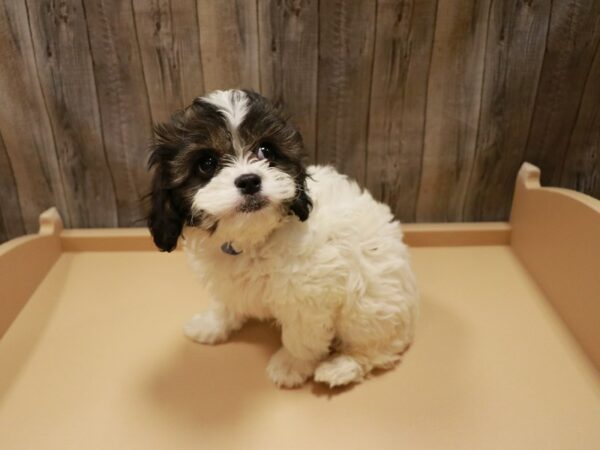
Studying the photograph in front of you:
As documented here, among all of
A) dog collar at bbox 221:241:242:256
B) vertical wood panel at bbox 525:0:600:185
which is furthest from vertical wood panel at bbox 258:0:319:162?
vertical wood panel at bbox 525:0:600:185

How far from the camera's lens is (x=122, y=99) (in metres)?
1.83

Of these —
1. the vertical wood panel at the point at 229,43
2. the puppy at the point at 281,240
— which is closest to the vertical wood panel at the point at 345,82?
the vertical wood panel at the point at 229,43

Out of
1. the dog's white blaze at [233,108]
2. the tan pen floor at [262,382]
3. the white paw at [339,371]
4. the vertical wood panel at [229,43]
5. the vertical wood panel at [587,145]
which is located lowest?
the tan pen floor at [262,382]

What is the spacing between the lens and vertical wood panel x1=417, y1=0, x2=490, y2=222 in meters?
1.70

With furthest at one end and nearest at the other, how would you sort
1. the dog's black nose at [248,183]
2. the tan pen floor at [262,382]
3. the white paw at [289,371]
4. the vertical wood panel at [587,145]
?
the vertical wood panel at [587,145] < the white paw at [289,371] < the tan pen floor at [262,382] < the dog's black nose at [248,183]

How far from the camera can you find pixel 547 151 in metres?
1.96

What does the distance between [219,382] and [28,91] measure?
48.1 inches

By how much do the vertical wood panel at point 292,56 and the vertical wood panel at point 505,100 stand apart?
61 centimetres

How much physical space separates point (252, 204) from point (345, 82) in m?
0.84

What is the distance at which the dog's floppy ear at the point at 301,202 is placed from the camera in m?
1.26

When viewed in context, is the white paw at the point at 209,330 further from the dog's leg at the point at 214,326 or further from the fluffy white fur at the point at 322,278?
the fluffy white fur at the point at 322,278

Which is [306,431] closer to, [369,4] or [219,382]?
[219,382]

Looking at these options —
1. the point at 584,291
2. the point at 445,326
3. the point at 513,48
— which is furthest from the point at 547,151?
the point at 445,326

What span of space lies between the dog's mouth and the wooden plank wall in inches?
31.0
